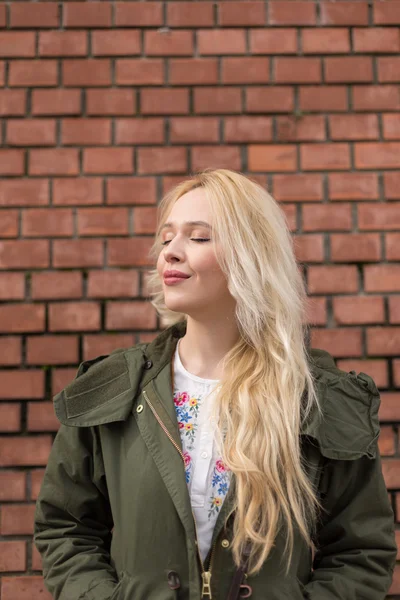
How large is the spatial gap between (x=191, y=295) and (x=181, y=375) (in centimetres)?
25

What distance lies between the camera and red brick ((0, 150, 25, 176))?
2389 millimetres

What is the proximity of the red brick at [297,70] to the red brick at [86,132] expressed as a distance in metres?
0.67

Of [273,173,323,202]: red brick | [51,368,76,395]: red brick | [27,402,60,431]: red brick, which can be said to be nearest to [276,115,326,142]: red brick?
[273,173,323,202]: red brick

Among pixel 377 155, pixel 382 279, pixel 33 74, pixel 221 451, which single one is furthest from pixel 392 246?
pixel 33 74

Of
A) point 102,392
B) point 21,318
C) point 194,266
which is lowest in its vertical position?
point 102,392

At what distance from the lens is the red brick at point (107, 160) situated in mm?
2389

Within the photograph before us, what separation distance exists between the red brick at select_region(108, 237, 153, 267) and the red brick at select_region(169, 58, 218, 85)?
0.61 m

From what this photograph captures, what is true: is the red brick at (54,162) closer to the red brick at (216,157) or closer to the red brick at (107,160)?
the red brick at (107,160)

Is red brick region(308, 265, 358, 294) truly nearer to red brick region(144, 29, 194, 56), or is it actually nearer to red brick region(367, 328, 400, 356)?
red brick region(367, 328, 400, 356)

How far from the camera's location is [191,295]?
5.62 ft

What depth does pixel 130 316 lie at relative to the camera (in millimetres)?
2346

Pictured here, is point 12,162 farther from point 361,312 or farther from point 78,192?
point 361,312

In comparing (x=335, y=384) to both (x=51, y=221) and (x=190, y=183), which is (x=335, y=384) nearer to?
(x=190, y=183)

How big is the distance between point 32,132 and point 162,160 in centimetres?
49
